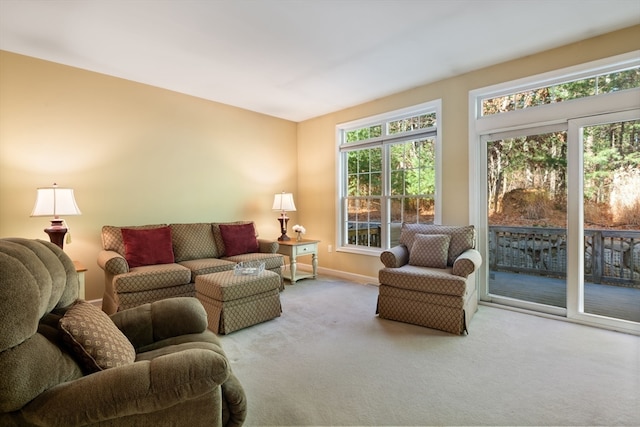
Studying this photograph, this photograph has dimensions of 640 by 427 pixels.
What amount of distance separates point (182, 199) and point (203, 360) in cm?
352

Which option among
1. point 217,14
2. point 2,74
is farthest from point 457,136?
point 2,74

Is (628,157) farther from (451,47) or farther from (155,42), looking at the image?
(155,42)

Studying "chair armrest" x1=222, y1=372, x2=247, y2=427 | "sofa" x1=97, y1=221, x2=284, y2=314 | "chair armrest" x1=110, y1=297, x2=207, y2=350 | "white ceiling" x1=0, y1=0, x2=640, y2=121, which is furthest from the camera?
"sofa" x1=97, y1=221, x2=284, y2=314

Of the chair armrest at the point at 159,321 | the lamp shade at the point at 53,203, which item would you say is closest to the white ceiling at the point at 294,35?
the lamp shade at the point at 53,203

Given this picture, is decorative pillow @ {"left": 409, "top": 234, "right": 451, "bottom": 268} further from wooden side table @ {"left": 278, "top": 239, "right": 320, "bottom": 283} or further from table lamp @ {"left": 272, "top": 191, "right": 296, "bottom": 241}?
table lamp @ {"left": 272, "top": 191, "right": 296, "bottom": 241}

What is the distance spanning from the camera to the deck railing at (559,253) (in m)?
3.19

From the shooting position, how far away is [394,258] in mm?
3346

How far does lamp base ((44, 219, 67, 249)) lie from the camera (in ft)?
9.72

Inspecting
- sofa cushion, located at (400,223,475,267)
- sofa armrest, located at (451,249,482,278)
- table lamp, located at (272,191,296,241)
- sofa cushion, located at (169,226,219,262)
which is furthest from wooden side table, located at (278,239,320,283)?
sofa armrest, located at (451,249,482,278)

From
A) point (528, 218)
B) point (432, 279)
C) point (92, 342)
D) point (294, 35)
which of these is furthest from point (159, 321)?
point (528, 218)

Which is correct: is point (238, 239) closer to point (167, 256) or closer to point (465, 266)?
point (167, 256)

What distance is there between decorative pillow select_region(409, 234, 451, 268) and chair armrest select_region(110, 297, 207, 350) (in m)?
2.29

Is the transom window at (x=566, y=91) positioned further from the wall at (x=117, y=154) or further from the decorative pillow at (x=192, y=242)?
the decorative pillow at (x=192, y=242)

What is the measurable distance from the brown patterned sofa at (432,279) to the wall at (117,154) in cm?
→ 260
